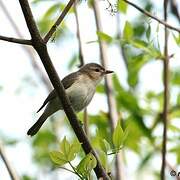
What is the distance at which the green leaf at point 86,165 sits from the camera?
2994 millimetres

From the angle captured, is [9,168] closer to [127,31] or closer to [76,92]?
[127,31]

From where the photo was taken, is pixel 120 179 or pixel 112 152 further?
pixel 120 179

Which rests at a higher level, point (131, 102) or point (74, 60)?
point (74, 60)

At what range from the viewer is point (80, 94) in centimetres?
614

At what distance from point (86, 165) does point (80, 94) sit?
3.15 m

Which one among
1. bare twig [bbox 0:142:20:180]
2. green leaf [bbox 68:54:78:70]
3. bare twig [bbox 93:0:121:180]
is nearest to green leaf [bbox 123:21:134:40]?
bare twig [bbox 93:0:121:180]

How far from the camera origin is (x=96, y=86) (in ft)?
21.2

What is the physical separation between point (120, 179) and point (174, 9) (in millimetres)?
1613

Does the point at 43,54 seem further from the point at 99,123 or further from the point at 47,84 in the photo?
the point at 47,84

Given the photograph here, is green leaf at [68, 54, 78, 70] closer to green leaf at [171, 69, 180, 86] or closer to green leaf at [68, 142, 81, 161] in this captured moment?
green leaf at [171, 69, 180, 86]

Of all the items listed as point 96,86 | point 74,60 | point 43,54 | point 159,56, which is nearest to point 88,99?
point 96,86

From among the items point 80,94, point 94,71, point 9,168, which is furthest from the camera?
point 94,71

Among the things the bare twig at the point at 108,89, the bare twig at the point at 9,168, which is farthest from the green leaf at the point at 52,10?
the bare twig at the point at 9,168

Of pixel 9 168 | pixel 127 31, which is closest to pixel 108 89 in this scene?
pixel 127 31
